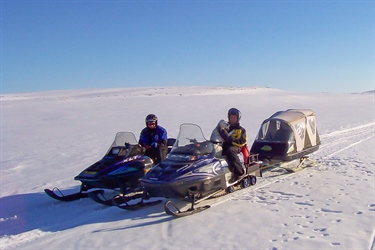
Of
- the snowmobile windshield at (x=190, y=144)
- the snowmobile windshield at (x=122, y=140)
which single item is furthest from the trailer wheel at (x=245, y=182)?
the snowmobile windshield at (x=122, y=140)

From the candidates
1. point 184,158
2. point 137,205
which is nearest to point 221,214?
point 184,158

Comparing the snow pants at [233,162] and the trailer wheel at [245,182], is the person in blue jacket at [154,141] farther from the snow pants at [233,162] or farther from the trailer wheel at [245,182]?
the trailer wheel at [245,182]

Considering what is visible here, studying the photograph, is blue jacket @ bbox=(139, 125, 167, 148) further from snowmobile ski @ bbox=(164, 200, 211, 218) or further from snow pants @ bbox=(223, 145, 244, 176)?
snowmobile ski @ bbox=(164, 200, 211, 218)

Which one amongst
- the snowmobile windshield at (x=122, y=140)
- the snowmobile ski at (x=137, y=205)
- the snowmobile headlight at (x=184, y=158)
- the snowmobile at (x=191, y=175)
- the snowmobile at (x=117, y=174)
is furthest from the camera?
the snowmobile windshield at (x=122, y=140)

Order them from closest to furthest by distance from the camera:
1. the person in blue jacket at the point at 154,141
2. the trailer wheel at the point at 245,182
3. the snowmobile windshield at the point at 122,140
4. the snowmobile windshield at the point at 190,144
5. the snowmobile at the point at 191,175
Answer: the snowmobile at the point at 191,175
the snowmobile windshield at the point at 190,144
the trailer wheel at the point at 245,182
the person in blue jacket at the point at 154,141
the snowmobile windshield at the point at 122,140

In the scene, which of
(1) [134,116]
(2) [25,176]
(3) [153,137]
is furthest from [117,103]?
(3) [153,137]

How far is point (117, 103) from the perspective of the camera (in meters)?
35.8

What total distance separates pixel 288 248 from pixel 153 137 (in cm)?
453

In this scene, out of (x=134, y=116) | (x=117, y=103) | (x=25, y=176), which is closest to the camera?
(x=25, y=176)

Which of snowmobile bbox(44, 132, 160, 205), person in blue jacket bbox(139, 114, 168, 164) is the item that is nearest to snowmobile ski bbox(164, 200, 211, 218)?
snowmobile bbox(44, 132, 160, 205)

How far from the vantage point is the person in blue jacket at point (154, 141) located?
8672 millimetres

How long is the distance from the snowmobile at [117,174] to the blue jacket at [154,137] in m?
0.38

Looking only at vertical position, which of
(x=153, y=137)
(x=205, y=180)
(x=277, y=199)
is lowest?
(x=277, y=199)

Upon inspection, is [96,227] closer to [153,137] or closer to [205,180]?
[205,180]
